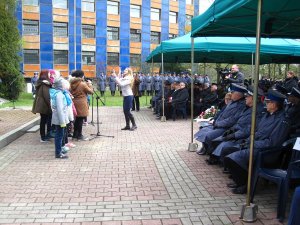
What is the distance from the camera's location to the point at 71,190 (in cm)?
539

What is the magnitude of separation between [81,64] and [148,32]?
11.2 metres

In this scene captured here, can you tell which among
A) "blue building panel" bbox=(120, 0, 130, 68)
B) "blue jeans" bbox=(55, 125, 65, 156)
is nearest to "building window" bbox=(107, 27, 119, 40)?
"blue building panel" bbox=(120, 0, 130, 68)

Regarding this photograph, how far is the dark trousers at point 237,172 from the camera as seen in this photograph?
5070 millimetres

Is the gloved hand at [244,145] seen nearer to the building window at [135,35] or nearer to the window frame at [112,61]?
the window frame at [112,61]

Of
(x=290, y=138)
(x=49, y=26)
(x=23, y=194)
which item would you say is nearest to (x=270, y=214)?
(x=290, y=138)

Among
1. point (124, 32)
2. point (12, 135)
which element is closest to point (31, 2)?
point (124, 32)

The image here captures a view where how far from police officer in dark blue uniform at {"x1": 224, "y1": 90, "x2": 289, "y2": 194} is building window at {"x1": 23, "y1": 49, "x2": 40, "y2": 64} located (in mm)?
43973

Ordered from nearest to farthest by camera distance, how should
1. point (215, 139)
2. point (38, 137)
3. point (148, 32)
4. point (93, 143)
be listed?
1. point (215, 139)
2. point (93, 143)
3. point (38, 137)
4. point (148, 32)

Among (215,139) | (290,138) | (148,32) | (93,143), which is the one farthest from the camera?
(148,32)

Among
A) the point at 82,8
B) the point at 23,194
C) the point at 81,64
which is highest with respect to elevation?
the point at 82,8

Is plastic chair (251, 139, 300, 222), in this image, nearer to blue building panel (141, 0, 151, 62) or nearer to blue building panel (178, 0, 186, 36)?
blue building panel (141, 0, 151, 62)

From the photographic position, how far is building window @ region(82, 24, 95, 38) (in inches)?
Result: 1908

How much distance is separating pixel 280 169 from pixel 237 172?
573mm

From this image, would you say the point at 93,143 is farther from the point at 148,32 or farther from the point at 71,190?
the point at 148,32
